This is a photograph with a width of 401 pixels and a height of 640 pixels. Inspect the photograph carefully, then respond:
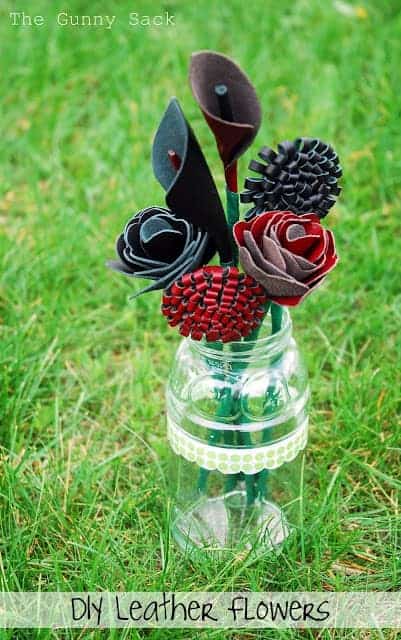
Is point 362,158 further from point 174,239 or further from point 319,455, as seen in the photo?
point 174,239

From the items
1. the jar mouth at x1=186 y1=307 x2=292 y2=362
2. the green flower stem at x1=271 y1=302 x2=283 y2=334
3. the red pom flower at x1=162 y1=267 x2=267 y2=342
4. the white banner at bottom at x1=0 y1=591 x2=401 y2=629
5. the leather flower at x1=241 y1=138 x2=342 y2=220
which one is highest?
the leather flower at x1=241 y1=138 x2=342 y2=220

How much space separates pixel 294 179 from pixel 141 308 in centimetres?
79

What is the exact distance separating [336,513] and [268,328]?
1.06 ft

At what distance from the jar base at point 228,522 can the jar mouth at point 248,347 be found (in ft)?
0.94

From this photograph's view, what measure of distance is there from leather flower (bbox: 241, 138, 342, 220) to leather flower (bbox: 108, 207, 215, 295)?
9 cm

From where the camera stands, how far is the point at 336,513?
1500mm

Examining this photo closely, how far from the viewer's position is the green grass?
145cm

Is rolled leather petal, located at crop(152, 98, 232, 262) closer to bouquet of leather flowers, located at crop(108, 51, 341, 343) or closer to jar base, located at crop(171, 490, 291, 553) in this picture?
bouquet of leather flowers, located at crop(108, 51, 341, 343)

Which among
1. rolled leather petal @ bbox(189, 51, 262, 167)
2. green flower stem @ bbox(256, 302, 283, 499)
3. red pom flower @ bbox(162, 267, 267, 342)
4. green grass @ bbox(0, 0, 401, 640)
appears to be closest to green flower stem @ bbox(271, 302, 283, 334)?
green flower stem @ bbox(256, 302, 283, 499)

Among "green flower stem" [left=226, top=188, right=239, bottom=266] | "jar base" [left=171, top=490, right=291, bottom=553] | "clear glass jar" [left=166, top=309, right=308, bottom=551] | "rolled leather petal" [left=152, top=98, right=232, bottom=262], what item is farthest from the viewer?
"jar base" [left=171, top=490, right=291, bottom=553]

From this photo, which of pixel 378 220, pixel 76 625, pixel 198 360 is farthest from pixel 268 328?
pixel 378 220

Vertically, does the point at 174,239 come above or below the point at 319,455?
above

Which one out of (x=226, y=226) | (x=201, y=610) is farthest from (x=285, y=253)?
(x=201, y=610)

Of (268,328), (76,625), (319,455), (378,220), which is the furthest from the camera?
(378,220)
